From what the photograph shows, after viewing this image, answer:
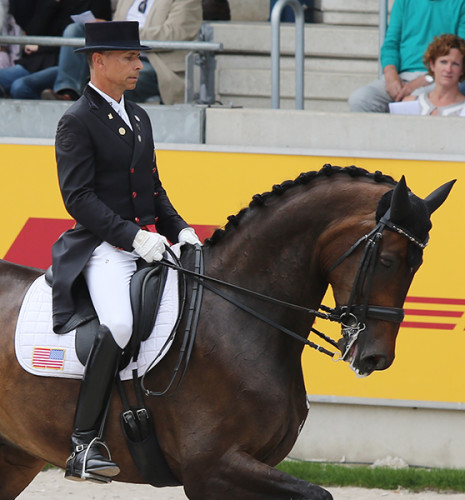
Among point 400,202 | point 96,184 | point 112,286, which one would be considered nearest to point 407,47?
point 96,184

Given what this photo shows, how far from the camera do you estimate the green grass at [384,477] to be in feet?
21.7

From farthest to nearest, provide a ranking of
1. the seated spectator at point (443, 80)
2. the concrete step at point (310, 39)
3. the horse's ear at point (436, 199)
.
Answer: the concrete step at point (310, 39) → the seated spectator at point (443, 80) → the horse's ear at point (436, 199)

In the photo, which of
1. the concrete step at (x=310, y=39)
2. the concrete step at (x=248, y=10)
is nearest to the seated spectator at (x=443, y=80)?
the concrete step at (x=310, y=39)

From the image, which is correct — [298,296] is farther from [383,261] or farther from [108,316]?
[108,316]

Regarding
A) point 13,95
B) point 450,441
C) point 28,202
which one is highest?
point 13,95

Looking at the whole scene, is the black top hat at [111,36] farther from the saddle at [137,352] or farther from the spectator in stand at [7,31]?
the spectator in stand at [7,31]

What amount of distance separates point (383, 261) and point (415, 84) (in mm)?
4001

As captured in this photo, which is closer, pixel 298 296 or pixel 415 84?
pixel 298 296

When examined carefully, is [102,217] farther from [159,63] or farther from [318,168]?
[159,63]

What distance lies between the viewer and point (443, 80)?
735cm

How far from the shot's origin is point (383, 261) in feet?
13.3

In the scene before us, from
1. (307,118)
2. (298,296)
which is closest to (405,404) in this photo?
(307,118)

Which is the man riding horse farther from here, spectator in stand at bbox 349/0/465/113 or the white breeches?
spectator in stand at bbox 349/0/465/113

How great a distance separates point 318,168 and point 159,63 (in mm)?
1680
